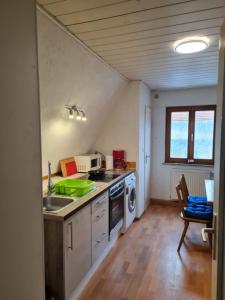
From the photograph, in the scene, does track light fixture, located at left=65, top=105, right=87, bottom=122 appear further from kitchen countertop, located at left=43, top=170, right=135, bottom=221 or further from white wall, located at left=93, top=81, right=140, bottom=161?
white wall, located at left=93, top=81, right=140, bottom=161

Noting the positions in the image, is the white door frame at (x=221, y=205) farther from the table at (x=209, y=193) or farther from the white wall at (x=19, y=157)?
the table at (x=209, y=193)

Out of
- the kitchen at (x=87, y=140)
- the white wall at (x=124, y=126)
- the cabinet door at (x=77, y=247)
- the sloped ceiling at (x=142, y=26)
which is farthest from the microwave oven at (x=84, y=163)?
the sloped ceiling at (x=142, y=26)

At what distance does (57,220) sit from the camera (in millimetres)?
1750

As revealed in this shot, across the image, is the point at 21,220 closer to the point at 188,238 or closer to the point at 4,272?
the point at 4,272

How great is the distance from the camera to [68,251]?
1.83 meters

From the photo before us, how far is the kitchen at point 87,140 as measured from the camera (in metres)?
0.87

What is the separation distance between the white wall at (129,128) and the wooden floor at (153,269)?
30.8 inches

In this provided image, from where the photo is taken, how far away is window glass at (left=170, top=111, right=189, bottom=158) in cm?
441

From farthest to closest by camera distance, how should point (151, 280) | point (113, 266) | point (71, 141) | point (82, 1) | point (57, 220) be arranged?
point (71, 141) → point (113, 266) → point (151, 280) → point (57, 220) → point (82, 1)

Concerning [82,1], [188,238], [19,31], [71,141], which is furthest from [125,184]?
[19,31]

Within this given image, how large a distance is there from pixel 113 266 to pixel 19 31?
250cm

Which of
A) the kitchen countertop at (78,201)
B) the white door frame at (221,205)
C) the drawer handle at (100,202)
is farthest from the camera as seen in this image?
the drawer handle at (100,202)

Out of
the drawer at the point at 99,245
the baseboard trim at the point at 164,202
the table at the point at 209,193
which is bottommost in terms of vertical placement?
the baseboard trim at the point at 164,202

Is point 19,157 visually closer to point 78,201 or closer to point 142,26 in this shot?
point 78,201
